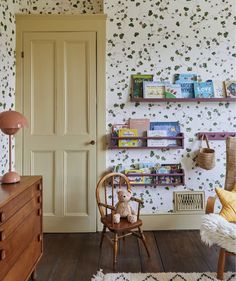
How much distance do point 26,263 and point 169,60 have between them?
2.38 m

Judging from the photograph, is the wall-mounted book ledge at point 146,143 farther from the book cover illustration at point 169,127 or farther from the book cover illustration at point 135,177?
the book cover illustration at point 135,177

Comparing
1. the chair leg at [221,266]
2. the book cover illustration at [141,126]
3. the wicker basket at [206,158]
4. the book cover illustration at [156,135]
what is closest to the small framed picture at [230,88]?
the wicker basket at [206,158]

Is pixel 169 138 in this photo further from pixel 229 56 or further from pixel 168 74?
pixel 229 56

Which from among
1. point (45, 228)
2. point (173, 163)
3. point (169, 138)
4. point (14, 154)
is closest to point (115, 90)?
point (169, 138)

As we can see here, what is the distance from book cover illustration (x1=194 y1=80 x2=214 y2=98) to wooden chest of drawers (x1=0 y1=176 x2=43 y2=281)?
6.23 feet

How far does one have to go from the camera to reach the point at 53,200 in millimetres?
2803

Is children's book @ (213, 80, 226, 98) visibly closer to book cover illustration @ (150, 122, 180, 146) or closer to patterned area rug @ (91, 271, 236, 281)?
book cover illustration @ (150, 122, 180, 146)

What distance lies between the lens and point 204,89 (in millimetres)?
2771

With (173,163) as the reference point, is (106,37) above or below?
above

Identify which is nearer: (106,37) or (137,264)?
(137,264)

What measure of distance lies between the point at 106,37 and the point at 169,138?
1.32m

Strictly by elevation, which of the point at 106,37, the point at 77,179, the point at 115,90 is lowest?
the point at 77,179

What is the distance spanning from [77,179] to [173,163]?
110 cm

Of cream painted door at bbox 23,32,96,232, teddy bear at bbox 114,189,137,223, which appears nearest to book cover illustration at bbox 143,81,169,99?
cream painted door at bbox 23,32,96,232
